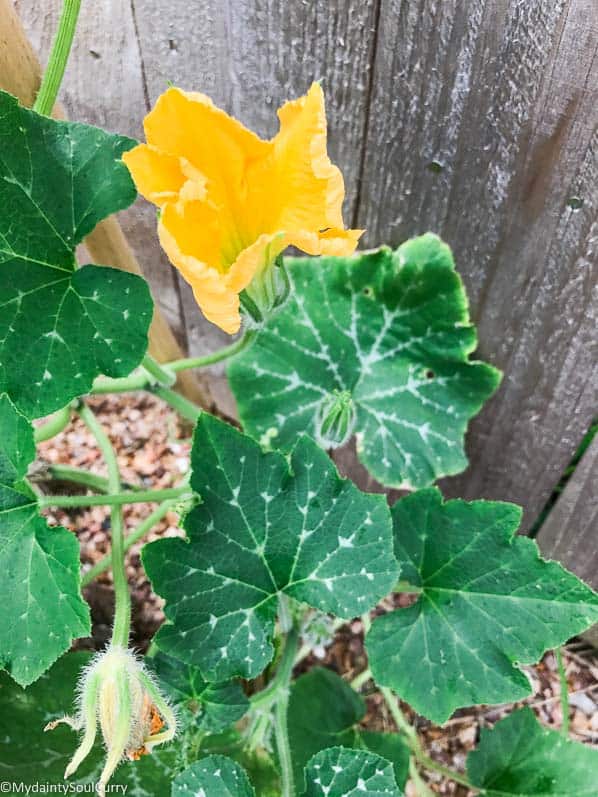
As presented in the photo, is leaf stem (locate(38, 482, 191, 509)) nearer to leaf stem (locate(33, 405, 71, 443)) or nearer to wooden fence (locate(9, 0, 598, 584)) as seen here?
leaf stem (locate(33, 405, 71, 443))

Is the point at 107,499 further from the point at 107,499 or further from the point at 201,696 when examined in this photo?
the point at 201,696

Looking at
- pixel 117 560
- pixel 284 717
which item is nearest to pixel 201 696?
pixel 284 717

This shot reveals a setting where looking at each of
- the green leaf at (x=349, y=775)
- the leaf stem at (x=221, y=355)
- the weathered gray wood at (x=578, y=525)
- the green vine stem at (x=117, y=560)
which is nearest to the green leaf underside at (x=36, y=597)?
the green vine stem at (x=117, y=560)

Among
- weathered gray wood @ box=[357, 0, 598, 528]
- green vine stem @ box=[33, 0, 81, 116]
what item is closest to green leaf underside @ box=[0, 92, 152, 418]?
green vine stem @ box=[33, 0, 81, 116]

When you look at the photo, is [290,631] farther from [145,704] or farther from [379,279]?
[379,279]

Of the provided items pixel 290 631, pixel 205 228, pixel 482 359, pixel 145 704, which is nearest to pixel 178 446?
pixel 290 631

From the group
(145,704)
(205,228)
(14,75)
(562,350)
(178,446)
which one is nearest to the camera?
(205,228)

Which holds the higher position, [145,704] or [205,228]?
[205,228]

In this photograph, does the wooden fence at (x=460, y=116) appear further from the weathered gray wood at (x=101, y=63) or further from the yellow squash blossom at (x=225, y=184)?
the yellow squash blossom at (x=225, y=184)
